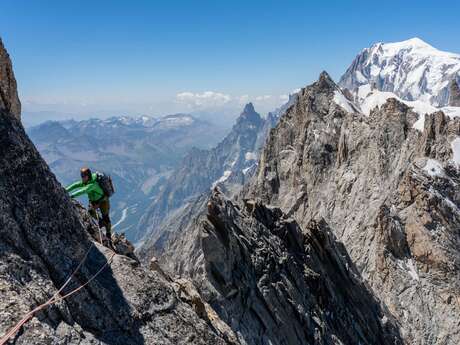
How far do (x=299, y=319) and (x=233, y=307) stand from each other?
5.20m

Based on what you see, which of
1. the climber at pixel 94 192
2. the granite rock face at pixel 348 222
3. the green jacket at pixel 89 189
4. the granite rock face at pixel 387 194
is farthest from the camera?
the granite rock face at pixel 387 194

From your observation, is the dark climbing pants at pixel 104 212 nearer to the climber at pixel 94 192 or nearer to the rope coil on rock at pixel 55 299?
the climber at pixel 94 192

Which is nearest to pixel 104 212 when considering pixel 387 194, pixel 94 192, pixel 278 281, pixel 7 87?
pixel 94 192

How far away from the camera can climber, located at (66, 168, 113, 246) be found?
1576cm

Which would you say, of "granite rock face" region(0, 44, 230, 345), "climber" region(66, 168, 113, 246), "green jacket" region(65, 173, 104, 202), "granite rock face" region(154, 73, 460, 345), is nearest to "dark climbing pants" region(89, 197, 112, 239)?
"climber" region(66, 168, 113, 246)

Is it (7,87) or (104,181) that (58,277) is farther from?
(7,87)

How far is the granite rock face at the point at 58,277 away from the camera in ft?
36.1

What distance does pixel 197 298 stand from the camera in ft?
61.0

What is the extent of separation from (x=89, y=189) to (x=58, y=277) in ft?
13.8

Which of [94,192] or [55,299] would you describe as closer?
[55,299]

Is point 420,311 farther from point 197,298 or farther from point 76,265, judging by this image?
point 76,265

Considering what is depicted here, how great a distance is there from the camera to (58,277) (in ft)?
41.1

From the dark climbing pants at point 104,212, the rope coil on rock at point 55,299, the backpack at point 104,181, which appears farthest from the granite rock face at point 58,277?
the backpack at point 104,181

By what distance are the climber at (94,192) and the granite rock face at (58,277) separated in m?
1.33
